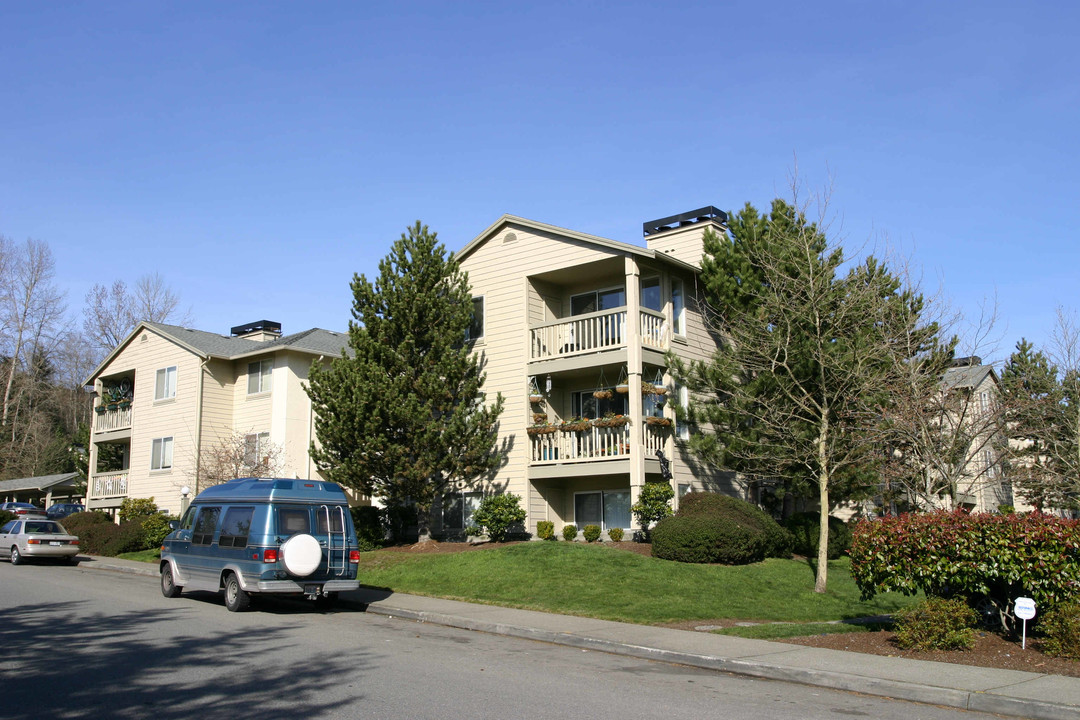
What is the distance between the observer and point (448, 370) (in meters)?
23.0

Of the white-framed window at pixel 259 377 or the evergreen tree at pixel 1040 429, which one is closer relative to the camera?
the evergreen tree at pixel 1040 429

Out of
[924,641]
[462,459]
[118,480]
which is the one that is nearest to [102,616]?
[462,459]

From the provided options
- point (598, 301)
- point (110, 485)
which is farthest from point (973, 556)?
point (110, 485)

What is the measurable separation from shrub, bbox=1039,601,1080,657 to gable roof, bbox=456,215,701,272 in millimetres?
14107

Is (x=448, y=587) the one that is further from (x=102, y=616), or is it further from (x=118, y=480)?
(x=118, y=480)

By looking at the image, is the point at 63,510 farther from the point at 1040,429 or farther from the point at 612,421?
the point at 1040,429

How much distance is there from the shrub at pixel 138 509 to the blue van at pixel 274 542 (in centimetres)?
1718

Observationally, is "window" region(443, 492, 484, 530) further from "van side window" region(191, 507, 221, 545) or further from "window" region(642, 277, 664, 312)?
"van side window" region(191, 507, 221, 545)

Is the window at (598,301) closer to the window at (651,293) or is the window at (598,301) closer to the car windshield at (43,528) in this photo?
the window at (651,293)

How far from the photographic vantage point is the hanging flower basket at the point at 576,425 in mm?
23688

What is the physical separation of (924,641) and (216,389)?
28178mm

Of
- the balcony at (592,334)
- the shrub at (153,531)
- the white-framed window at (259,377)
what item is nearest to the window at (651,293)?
the balcony at (592,334)

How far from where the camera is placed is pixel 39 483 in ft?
160

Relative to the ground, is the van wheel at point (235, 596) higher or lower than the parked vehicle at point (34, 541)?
lower
